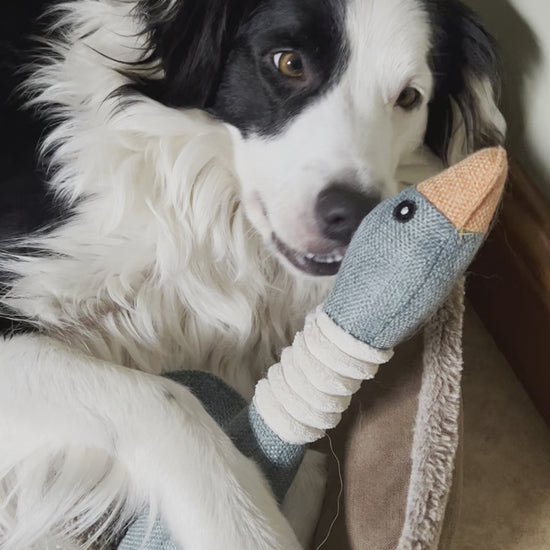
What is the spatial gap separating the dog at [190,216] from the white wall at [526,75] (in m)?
0.08

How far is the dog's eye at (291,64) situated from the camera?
1.13 meters

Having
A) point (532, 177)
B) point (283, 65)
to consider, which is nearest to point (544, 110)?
point (532, 177)

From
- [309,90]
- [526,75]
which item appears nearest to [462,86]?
[526,75]

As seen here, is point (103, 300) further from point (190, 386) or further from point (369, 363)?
point (369, 363)

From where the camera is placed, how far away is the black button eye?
95 centimetres

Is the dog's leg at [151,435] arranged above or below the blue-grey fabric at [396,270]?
below

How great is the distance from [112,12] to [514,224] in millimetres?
782

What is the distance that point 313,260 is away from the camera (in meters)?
1.11

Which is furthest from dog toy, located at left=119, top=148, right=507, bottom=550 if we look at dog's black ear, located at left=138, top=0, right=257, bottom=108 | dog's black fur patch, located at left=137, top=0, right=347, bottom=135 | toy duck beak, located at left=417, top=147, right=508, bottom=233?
dog's black ear, located at left=138, top=0, right=257, bottom=108

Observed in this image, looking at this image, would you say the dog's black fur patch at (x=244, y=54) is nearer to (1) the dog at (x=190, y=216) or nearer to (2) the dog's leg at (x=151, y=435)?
(1) the dog at (x=190, y=216)

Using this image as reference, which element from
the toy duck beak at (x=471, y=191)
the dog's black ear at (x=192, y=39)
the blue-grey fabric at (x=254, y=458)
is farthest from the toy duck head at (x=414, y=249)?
the dog's black ear at (x=192, y=39)

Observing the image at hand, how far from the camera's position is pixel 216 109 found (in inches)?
48.1

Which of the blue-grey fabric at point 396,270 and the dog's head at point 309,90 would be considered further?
the dog's head at point 309,90

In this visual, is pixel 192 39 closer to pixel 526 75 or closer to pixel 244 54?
pixel 244 54
